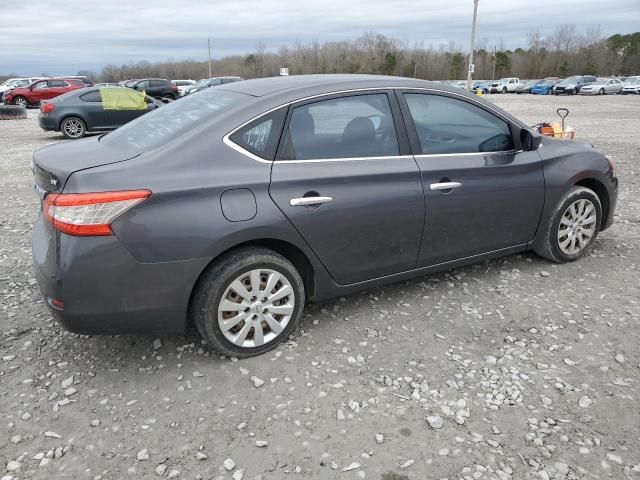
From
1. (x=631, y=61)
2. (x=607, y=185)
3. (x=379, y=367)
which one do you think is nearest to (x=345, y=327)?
(x=379, y=367)

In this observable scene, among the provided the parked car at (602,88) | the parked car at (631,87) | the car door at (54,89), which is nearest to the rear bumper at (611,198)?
the car door at (54,89)

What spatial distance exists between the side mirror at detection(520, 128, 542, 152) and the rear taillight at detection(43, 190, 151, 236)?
9.85 ft

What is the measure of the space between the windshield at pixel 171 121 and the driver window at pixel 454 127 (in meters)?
1.25

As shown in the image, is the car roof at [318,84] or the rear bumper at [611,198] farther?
the rear bumper at [611,198]

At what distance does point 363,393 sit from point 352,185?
1.28 meters

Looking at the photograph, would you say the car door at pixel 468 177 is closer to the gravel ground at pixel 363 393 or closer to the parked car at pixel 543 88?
the gravel ground at pixel 363 393

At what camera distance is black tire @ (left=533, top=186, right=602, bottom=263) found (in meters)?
4.47

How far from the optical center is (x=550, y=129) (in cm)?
593

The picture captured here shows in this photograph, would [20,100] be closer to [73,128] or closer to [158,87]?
[158,87]

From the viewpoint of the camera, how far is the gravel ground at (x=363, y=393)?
2.51 meters

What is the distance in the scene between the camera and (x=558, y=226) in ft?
14.8

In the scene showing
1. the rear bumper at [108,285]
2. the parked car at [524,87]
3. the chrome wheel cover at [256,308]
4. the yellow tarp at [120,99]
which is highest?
the yellow tarp at [120,99]

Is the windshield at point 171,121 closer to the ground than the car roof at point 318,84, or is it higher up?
closer to the ground

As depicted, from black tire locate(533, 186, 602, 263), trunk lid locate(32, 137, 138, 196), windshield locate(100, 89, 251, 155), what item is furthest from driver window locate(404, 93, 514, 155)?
trunk lid locate(32, 137, 138, 196)
